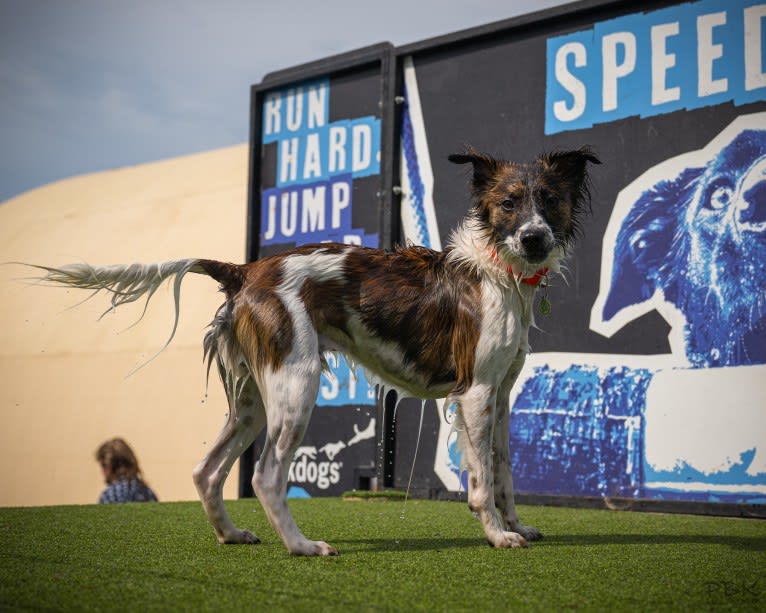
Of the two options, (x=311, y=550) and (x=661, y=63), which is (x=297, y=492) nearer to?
(x=311, y=550)

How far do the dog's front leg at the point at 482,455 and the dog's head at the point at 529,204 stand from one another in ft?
2.24

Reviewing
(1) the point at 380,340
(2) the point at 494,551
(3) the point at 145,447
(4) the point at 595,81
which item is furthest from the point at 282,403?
(3) the point at 145,447

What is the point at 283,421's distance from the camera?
12.3 ft

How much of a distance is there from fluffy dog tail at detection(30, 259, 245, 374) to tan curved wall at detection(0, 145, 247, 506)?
8.35 meters

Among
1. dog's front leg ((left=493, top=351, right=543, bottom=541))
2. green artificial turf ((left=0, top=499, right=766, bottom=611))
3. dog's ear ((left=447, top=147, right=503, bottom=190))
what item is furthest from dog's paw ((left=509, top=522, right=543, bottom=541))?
dog's ear ((left=447, top=147, right=503, bottom=190))

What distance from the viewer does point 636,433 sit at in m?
5.84

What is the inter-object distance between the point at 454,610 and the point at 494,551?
124 centimetres

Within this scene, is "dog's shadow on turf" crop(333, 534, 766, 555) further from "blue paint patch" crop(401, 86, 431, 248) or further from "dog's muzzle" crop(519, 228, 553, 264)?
"blue paint patch" crop(401, 86, 431, 248)

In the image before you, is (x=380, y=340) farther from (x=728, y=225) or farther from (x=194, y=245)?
(x=194, y=245)

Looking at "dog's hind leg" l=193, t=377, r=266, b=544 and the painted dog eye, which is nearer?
"dog's hind leg" l=193, t=377, r=266, b=544

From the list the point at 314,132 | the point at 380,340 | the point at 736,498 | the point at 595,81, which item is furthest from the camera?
the point at 314,132

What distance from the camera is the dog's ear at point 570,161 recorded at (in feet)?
14.0

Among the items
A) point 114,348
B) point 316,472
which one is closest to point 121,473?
point 316,472

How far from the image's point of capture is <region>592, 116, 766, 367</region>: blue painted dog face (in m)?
5.51
